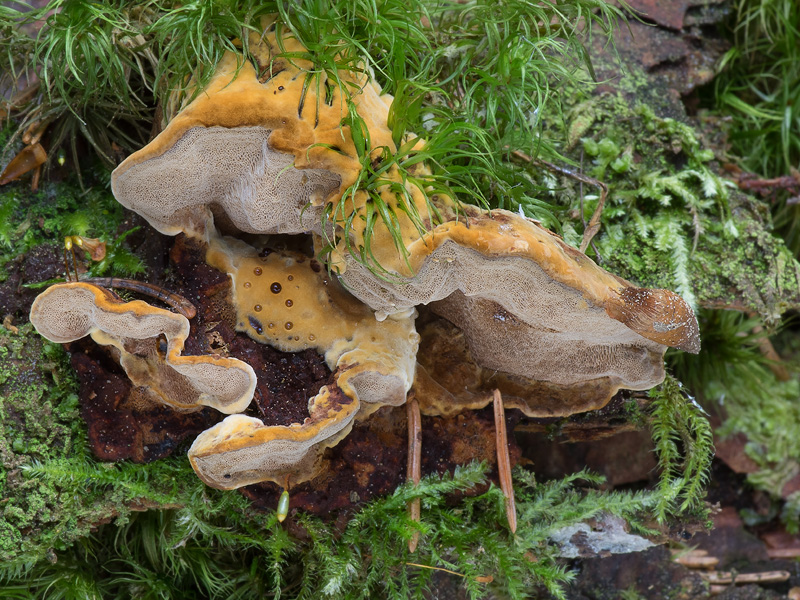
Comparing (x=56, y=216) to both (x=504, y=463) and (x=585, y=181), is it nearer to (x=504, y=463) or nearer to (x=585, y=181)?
(x=504, y=463)

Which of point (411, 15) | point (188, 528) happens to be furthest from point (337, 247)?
point (188, 528)

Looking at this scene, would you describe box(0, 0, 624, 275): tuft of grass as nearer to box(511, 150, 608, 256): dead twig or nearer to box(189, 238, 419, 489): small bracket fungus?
box(511, 150, 608, 256): dead twig

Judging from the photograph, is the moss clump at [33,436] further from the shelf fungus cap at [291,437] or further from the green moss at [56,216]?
the shelf fungus cap at [291,437]

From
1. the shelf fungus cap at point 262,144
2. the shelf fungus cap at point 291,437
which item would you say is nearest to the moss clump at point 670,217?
the shelf fungus cap at point 291,437

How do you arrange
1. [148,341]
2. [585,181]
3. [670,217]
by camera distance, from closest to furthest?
[148,341], [585,181], [670,217]

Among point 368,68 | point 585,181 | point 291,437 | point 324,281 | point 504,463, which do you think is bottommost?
point 504,463

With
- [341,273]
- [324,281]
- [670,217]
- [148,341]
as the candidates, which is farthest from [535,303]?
[670,217]
